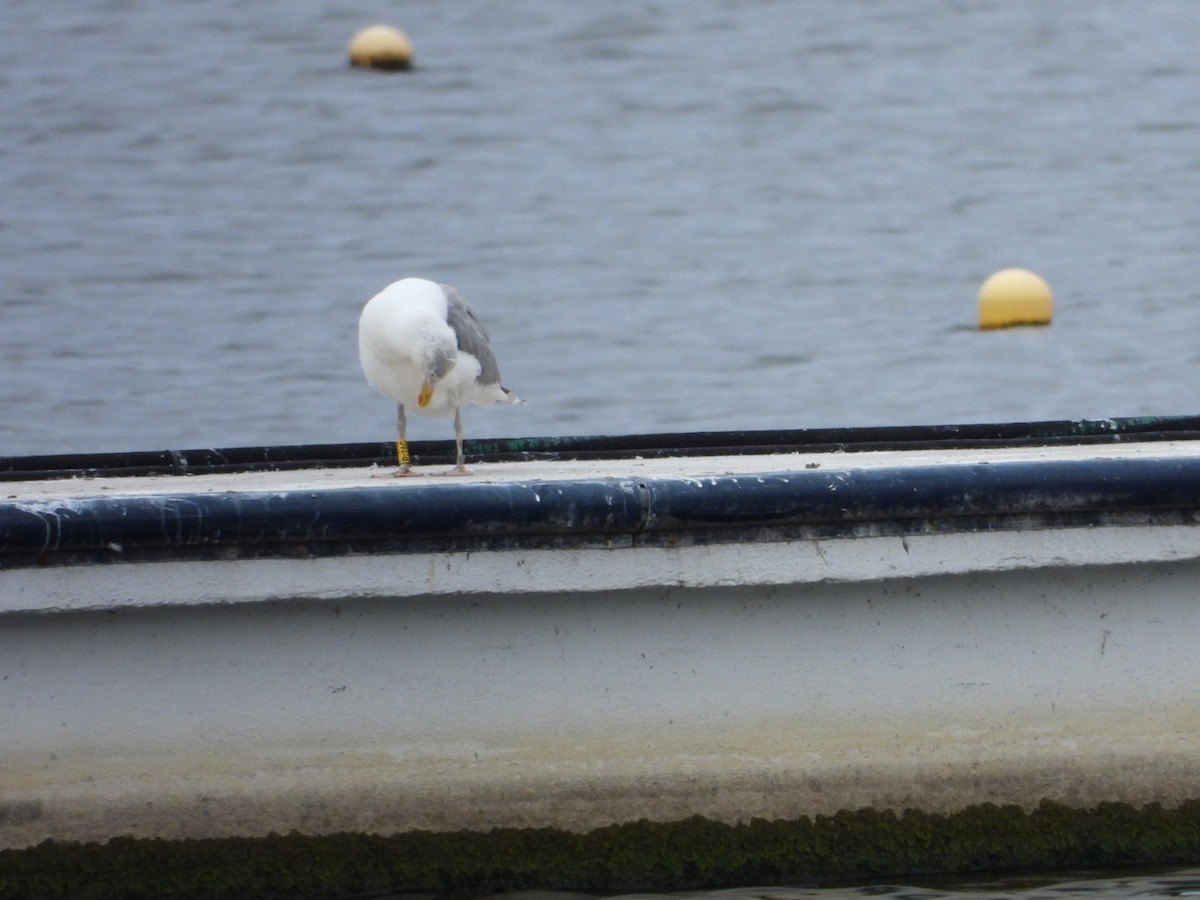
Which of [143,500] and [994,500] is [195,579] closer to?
[143,500]

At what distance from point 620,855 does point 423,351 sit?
1.86 metres

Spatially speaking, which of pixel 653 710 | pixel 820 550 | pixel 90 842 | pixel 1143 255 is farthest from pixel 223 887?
pixel 1143 255

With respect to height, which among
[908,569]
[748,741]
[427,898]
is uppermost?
[908,569]

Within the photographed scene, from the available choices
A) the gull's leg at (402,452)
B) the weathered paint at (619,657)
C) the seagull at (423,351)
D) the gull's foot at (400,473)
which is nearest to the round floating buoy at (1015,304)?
the seagull at (423,351)

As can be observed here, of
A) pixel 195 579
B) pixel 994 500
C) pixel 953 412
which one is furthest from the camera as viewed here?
pixel 953 412

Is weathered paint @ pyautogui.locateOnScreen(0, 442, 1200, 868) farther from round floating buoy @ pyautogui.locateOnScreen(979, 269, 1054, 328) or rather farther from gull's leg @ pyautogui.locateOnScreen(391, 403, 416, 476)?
round floating buoy @ pyautogui.locateOnScreen(979, 269, 1054, 328)

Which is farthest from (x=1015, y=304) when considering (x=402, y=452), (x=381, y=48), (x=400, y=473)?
(x=400, y=473)

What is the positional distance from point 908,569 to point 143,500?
4.97 ft

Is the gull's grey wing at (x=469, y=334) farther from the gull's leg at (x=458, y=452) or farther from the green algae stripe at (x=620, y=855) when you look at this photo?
the green algae stripe at (x=620, y=855)

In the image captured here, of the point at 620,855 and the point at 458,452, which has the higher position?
the point at 458,452

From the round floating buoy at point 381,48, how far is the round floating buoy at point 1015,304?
7.86 meters

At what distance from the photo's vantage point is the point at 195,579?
10.6ft

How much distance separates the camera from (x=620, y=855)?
3465 millimetres

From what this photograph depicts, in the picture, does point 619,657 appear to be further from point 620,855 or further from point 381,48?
point 381,48
